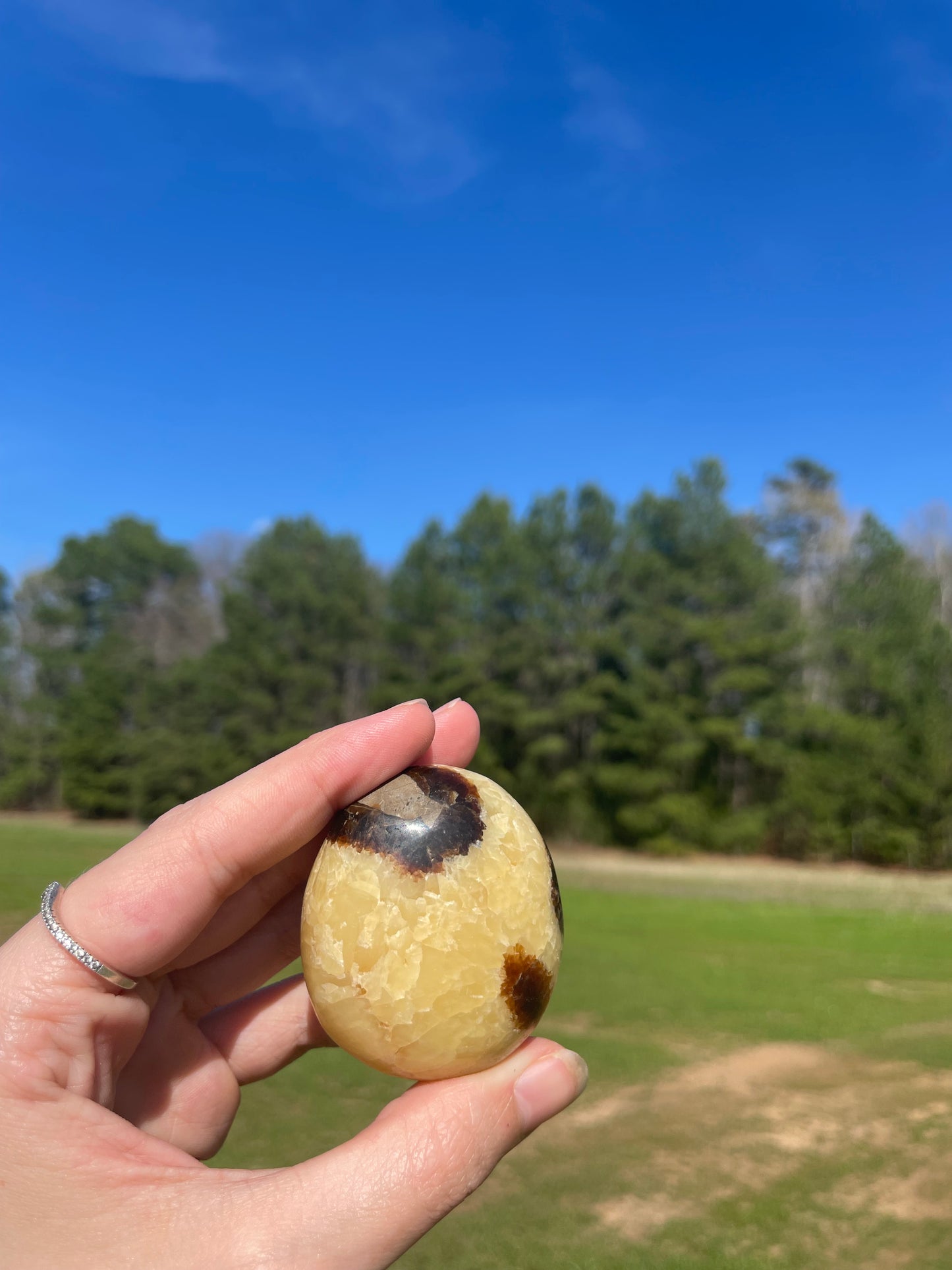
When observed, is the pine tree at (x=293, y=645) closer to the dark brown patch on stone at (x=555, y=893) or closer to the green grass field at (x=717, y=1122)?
the green grass field at (x=717, y=1122)

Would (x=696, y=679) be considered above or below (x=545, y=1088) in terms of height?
above

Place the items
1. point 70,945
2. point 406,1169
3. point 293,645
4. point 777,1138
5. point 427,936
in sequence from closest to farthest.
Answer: point 406,1169 < point 70,945 < point 427,936 < point 777,1138 < point 293,645

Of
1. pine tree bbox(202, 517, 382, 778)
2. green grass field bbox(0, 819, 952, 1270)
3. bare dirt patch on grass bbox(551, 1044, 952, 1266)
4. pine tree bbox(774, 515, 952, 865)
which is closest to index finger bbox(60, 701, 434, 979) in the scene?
green grass field bbox(0, 819, 952, 1270)

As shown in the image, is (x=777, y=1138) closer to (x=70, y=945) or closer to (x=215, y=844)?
(x=215, y=844)

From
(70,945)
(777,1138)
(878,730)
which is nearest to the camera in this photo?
(70,945)

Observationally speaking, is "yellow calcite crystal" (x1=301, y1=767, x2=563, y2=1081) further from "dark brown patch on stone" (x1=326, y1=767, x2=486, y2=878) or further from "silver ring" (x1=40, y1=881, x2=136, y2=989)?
"silver ring" (x1=40, y1=881, x2=136, y2=989)

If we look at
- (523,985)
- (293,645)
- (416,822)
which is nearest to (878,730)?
(293,645)

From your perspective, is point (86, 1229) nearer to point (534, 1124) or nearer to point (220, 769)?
point (534, 1124)

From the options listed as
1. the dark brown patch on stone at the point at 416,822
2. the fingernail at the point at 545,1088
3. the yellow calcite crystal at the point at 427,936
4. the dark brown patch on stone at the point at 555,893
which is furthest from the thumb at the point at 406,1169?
the dark brown patch on stone at the point at 416,822
